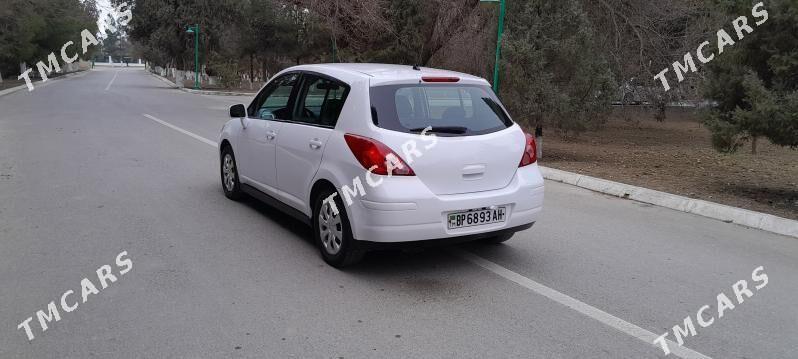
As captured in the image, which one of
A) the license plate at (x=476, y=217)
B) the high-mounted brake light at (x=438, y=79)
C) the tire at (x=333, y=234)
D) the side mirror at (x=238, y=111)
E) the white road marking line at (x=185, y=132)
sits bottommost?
the white road marking line at (x=185, y=132)

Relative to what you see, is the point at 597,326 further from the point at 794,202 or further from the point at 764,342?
the point at 794,202

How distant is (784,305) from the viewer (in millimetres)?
4688

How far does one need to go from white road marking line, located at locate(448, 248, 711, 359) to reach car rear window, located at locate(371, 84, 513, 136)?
3.74 ft

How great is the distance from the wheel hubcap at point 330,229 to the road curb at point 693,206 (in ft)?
15.9

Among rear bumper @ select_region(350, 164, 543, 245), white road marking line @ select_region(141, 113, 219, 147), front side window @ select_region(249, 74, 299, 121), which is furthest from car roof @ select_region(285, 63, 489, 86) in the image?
white road marking line @ select_region(141, 113, 219, 147)

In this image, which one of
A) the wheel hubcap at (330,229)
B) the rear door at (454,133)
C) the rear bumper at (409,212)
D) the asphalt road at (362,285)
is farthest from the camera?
the wheel hubcap at (330,229)

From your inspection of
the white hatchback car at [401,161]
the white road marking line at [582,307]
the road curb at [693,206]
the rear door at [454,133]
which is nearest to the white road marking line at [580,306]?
the white road marking line at [582,307]

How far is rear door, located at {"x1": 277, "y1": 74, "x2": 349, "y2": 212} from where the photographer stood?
533cm

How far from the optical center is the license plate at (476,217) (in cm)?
485

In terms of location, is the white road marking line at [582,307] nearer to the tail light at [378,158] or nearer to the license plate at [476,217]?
the license plate at [476,217]

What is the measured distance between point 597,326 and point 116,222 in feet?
15.8

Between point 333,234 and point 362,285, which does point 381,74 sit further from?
point 362,285

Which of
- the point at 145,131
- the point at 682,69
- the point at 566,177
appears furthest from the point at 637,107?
the point at 145,131

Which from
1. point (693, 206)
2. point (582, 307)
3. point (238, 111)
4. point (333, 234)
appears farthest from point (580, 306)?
point (238, 111)
